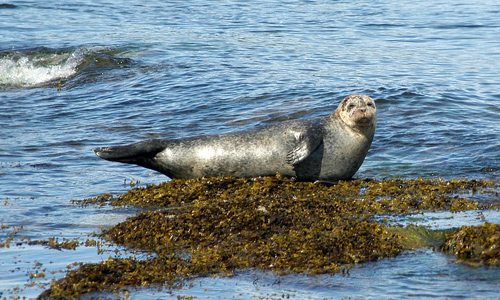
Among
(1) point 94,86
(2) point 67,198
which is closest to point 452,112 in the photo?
(2) point 67,198

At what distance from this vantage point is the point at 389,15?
74.8 ft

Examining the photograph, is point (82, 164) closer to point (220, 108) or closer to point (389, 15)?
point (220, 108)

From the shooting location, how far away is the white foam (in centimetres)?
1628

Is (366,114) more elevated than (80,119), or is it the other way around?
(366,114)

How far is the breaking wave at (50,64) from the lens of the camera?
53.3 ft

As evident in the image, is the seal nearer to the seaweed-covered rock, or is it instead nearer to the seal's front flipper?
the seal's front flipper

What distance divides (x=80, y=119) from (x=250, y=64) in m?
5.06

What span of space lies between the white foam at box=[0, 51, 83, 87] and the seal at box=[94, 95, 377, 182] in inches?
387

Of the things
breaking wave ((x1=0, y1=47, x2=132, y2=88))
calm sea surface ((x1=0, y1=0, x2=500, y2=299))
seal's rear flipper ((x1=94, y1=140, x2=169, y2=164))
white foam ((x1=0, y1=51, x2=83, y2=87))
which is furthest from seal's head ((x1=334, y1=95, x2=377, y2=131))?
white foam ((x1=0, y1=51, x2=83, y2=87))

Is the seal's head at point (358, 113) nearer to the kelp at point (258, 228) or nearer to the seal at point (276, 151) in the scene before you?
the seal at point (276, 151)

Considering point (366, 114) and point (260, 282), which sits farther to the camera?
point (366, 114)

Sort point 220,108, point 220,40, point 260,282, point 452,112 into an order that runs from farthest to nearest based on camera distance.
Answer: point 220,40
point 220,108
point 452,112
point 260,282

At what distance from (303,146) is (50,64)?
474 inches

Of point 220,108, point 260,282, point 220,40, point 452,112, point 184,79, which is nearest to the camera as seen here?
point 260,282
